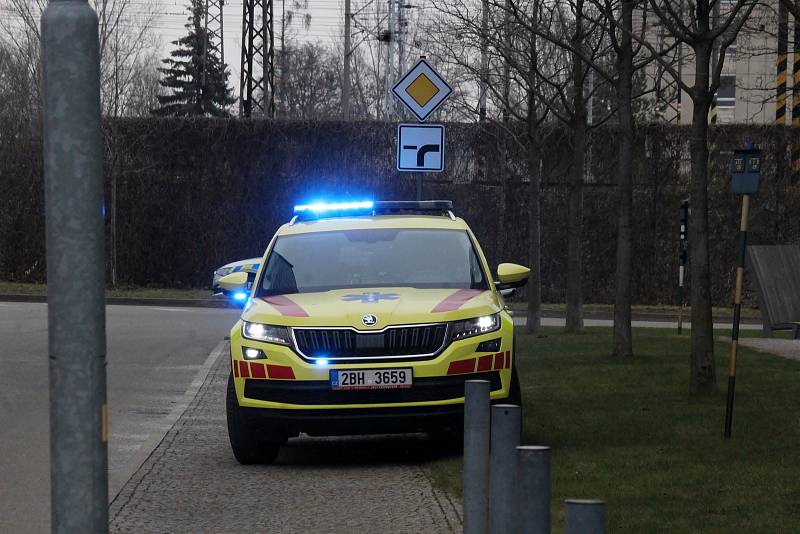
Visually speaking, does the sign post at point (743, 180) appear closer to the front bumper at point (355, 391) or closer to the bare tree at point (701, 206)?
the bare tree at point (701, 206)

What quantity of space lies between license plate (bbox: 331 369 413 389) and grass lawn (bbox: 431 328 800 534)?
0.59 meters

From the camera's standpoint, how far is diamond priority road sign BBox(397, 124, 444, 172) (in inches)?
654

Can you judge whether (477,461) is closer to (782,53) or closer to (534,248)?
(782,53)

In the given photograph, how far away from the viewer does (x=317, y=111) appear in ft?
292

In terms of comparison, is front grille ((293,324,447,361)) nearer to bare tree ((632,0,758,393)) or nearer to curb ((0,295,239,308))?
bare tree ((632,0,758,393))

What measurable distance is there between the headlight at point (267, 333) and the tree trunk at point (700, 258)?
4125mm

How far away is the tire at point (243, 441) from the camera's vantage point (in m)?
9.92

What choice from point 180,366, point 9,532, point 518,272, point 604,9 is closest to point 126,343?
point 180,366

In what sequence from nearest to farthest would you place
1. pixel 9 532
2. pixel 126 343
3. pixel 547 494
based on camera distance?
1. pixel 547 494
2. pixel 9 532
3. pixel 126 343

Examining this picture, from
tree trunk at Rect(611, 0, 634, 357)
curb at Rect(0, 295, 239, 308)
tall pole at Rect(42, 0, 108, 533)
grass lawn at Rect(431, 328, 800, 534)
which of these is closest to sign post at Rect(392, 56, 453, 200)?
tree trunk at Rect(611, 0, 634, 357)

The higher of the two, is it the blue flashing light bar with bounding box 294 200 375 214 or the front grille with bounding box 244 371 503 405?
the blue flashing light bar with bounding box 294 200 375 214

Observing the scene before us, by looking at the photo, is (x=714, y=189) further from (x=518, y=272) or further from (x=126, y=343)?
(x=518, y=272)

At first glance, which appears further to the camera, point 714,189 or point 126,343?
point 714,189

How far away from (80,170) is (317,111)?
280 feet
